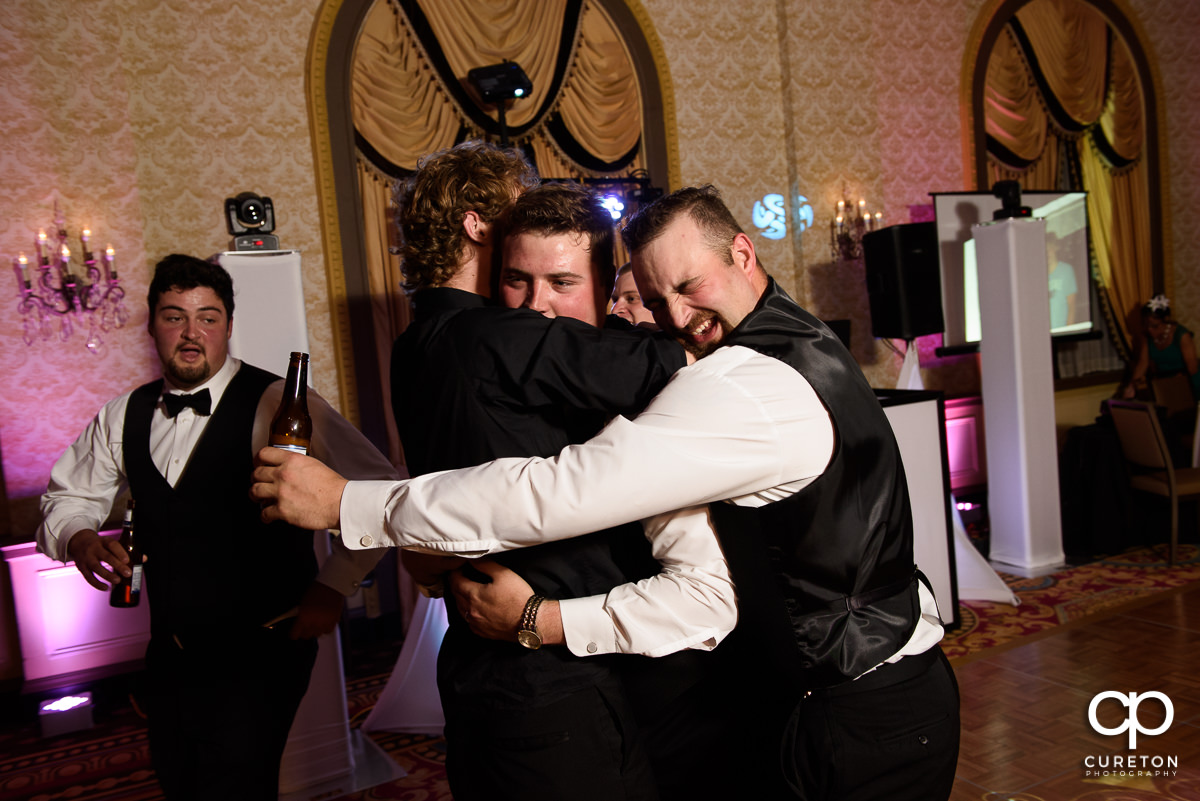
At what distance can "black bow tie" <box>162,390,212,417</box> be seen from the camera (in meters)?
2.15

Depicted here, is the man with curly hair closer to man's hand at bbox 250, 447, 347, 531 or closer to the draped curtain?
man's hand at bbox 250, 447, 347, 531

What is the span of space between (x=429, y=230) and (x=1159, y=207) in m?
8.87

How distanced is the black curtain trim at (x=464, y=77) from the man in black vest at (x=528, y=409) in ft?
13.0

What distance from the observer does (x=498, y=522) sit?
1164 mm

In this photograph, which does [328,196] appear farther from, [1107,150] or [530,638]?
[1107,150]

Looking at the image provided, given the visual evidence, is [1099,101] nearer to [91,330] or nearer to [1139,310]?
[1139,310]

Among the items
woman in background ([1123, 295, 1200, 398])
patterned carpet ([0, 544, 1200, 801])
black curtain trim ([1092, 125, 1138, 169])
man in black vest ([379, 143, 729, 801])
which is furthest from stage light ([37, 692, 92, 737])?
black curtain trim ([1092, 125, 1138, 169])

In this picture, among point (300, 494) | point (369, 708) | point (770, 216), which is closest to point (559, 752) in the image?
point (300, 494)

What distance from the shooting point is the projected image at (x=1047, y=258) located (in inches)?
245

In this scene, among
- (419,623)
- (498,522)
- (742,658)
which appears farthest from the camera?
(419,623)

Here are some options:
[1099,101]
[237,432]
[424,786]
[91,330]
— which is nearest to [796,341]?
[237,432]

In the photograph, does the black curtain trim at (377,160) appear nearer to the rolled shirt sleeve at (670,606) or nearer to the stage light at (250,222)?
the stage light at (250,222)

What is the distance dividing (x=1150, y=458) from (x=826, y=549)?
4907 millimetres

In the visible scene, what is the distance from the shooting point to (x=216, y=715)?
74.6 inches
